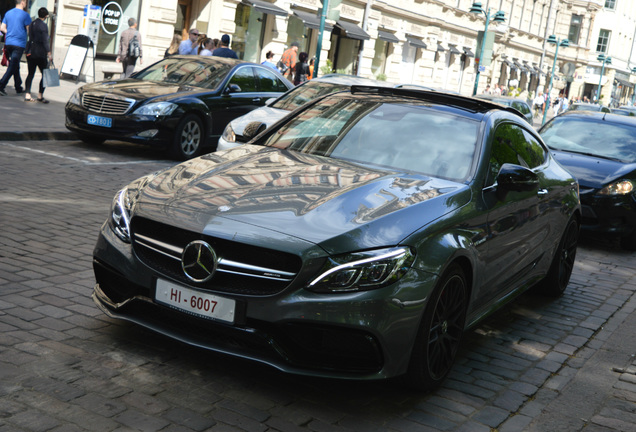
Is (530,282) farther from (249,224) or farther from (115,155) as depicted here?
(115,155)

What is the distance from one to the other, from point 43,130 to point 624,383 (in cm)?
966

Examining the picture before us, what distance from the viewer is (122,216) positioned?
428 centimetres

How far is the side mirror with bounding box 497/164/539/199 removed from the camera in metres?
4.95

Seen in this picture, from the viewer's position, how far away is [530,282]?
591 cm

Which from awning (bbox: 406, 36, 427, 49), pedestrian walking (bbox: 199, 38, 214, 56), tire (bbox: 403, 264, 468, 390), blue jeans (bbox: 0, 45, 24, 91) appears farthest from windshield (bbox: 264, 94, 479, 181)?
awning (bbox: 406, 36, 427, 49)

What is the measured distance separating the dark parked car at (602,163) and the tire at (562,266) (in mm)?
2558

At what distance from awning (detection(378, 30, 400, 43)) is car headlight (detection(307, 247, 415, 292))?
3482 cm

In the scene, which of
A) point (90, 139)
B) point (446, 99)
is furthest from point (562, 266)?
point (90, 139)

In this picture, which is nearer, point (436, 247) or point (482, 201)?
point (436, 247)

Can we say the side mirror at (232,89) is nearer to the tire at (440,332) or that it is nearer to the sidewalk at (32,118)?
the sidewalk at (32,118)

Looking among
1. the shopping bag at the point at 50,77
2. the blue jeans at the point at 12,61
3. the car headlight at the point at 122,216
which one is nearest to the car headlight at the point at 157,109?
the shopping bag at the point at 50,77

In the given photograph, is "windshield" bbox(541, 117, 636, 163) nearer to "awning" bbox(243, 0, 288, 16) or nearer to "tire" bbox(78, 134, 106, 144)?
"tire" bbox(78, 134, 106, 144)

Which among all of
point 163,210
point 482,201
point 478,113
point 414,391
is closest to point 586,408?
point 414,391

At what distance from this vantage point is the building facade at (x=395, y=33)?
24.0m
